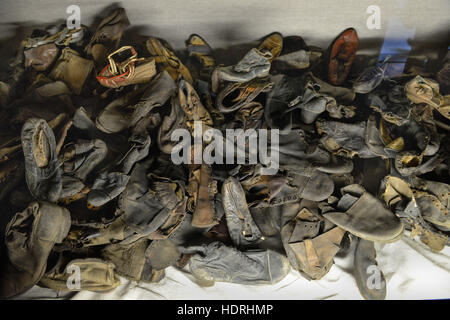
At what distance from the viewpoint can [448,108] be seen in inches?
61.0

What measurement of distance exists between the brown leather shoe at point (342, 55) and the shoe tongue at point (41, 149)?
4.67 ft

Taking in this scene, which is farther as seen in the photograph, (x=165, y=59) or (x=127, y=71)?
(x=165, y=59)

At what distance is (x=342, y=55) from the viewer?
172 centimetres

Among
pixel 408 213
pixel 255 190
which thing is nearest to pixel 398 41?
pixel 408 213

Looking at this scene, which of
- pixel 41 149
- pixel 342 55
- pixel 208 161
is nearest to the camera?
pixel 41 149

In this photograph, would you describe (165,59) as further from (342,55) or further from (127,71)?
(342,55)

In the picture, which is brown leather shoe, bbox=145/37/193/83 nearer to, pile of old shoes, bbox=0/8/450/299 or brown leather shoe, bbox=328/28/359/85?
pile of old shoes, bbox=0/8/450/299

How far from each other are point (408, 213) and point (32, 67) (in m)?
2.07

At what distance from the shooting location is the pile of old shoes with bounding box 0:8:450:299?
1.47m

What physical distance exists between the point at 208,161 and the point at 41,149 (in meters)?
0.75

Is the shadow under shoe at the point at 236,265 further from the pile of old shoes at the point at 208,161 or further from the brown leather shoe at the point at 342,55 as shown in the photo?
the brown leather shoe at the point at 342,55

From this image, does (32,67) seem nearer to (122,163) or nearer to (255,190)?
(122,163)

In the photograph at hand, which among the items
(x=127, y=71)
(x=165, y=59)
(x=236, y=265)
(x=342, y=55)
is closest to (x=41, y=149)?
(x=127, y=71)

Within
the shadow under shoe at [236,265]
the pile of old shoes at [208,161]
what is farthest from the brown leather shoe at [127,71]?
the shadow under shoe at [236,265]
